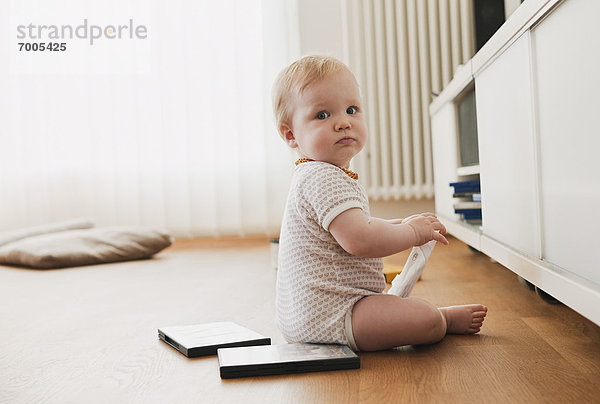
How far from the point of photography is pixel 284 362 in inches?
36.8

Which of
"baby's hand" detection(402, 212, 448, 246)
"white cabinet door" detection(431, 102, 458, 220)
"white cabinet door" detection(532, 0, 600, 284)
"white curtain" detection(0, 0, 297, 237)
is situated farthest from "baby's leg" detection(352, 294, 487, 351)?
"white curtain" detection(0, 0, 297, 237)

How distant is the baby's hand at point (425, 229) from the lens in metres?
1.04

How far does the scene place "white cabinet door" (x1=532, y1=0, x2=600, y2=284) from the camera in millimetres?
888

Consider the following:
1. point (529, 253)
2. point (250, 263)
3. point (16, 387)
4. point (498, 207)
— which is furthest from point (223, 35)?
point (16, 387)

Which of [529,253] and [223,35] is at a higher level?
[223,35]

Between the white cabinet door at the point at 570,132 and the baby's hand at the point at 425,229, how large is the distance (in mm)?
188

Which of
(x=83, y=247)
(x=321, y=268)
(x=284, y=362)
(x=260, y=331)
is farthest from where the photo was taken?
(x=83, y=247)

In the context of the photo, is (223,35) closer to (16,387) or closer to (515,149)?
(515,149)

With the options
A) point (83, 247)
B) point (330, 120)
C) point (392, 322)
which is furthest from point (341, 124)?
point (83, 247)

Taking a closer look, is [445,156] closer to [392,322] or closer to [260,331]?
[260,331]

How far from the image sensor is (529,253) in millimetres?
1229

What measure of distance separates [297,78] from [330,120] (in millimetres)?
89

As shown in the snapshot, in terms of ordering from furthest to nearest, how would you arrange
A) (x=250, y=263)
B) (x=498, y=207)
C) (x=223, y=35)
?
(x=223, y=35), (x=250, y=263), (x=498, y=207)

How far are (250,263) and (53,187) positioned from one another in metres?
1.47
